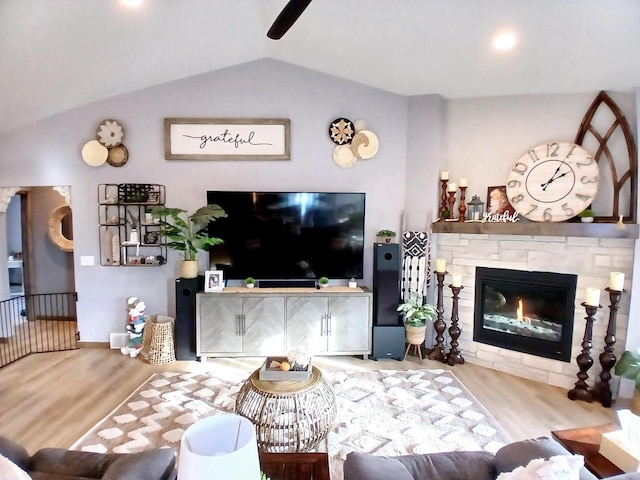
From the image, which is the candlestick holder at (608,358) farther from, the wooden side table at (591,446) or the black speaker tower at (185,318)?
the black speaker tower at (185,318)

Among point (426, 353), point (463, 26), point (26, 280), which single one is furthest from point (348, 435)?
point (26, 280)

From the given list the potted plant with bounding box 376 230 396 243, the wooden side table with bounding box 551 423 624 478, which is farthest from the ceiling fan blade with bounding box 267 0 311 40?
the wooden side table with bounding box 551 423 624 478

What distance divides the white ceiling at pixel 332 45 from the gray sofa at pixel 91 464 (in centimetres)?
265

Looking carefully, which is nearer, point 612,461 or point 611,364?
point 612,461

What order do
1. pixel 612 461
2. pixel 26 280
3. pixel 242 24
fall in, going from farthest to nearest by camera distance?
pixel 26 280 → pixel 242 24 → pixel 612 461

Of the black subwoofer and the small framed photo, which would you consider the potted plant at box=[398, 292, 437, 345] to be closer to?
the black subwoofer

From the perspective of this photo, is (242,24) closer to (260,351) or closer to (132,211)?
(132,211)

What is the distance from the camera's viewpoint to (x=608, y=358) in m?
3.01

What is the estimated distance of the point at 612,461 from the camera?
165cm

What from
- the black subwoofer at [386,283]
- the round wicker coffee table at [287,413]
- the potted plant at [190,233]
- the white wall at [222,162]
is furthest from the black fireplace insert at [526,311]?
the potted plant at [190,233]

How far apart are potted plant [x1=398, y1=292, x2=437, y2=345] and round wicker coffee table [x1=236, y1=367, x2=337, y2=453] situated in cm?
168

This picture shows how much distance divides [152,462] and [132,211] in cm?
333

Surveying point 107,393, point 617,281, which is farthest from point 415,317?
point 107,393

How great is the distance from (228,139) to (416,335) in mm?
2928
